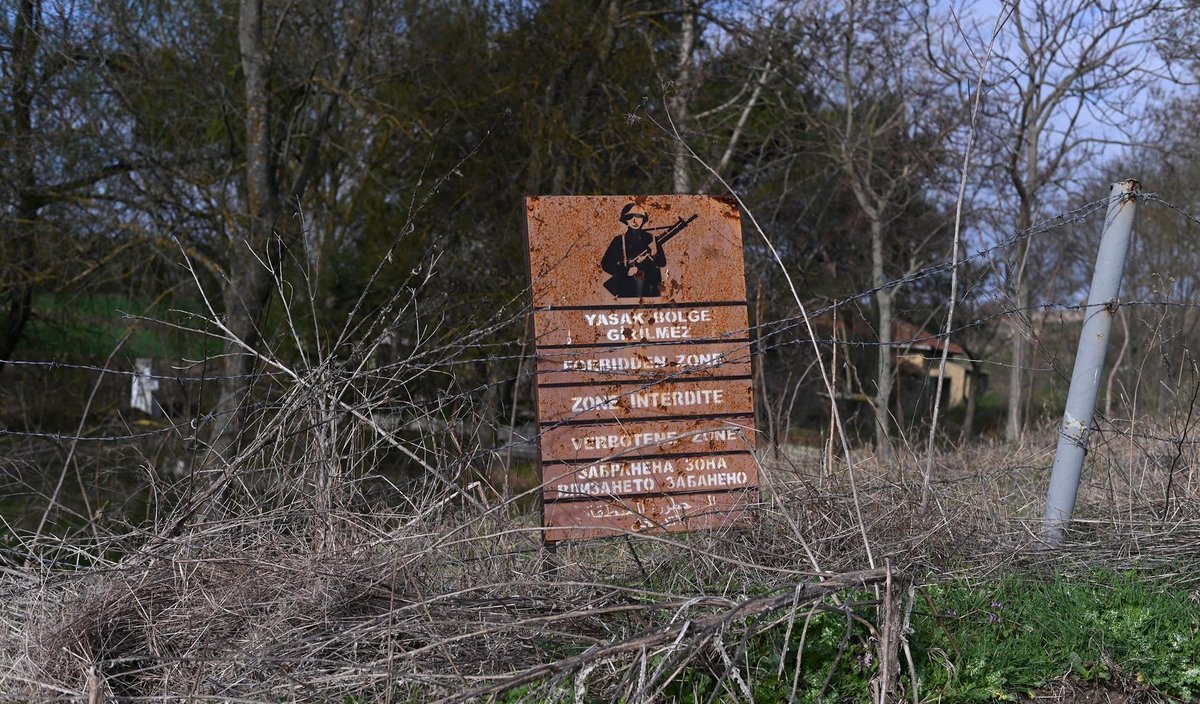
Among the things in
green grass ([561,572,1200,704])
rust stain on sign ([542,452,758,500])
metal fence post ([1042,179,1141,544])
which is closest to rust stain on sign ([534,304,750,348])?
rust stain on sign ([542,452,758,500])

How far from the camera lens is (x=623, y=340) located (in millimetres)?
5480

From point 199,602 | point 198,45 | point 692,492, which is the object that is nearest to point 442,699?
point 199,602

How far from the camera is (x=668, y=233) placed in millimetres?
5641

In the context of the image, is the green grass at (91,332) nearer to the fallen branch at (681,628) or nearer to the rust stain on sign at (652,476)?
the rust stain on sign at (652,476)

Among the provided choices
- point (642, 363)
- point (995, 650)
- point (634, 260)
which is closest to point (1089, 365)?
point (995, 650)

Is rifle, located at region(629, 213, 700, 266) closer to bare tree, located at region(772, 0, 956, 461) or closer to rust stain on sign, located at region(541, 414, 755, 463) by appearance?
rust stain on sign, located at region(541, 414, 755, 463)

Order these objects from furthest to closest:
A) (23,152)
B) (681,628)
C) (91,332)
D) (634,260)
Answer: (91,332), (23,152), (634,260), (681,628)

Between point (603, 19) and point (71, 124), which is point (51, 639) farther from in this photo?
point (603, 19)

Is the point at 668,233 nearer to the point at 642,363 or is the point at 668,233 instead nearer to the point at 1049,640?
the point at 642,363

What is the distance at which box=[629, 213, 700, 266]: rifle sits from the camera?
5.59 meters

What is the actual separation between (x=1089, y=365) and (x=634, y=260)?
7.09ft

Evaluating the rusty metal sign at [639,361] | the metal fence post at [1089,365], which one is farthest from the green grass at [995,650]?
the rusty metal sign at [639,361]

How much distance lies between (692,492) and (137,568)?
8.15 feet

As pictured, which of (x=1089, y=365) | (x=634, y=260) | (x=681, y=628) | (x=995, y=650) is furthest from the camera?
(x=634, y=260)
